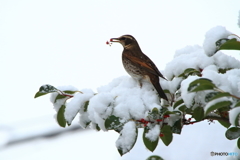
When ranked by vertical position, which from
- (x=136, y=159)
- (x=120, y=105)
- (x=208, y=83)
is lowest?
(x=136, y=159)

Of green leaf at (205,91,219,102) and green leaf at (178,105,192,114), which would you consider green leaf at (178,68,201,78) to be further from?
green leaf at (205,91,219,102)

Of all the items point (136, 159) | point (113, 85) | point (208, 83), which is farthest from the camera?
point (136, 159)

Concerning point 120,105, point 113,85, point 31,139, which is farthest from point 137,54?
point 31,139

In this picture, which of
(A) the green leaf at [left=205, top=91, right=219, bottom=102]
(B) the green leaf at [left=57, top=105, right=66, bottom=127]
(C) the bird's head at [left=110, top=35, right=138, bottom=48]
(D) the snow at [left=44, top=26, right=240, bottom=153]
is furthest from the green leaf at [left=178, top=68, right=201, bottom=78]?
(C) the bird's head at [left=110, top=35, right=138, bottom=48]

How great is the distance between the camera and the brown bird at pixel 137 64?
109 inches

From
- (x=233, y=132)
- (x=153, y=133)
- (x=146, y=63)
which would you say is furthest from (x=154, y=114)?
(x=146, y=63)

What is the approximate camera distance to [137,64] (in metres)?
3.31

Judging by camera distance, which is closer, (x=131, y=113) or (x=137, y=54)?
(x=131, y=113)

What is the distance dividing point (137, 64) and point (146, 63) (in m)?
0.10

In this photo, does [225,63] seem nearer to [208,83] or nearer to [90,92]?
[208,83]

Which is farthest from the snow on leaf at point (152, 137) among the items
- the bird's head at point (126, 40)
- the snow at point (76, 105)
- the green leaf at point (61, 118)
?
the bird's head at point (126, 40)

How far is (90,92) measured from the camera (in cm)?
238

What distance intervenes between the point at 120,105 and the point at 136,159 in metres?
1.93

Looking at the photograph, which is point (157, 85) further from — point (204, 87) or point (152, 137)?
point (204, 87)
